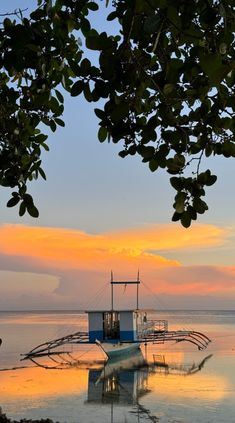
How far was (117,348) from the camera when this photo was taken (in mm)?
26312

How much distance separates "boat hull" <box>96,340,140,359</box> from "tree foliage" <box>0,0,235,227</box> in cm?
2218

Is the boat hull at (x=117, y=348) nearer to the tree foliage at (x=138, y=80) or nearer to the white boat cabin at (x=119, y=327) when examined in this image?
the white boat cabin at (x=119, y=327)

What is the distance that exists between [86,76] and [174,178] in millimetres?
743

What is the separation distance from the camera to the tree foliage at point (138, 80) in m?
1.63

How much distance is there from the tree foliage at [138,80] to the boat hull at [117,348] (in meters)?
22.2

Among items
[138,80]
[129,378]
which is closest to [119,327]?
[129,378]

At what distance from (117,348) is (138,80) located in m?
25.5

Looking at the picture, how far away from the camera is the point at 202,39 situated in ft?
5.31

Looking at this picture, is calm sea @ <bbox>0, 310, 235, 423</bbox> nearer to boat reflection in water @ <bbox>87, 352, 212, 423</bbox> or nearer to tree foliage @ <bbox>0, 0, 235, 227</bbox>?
boat reflection in water @ <bbox>87, 352, 212, 423</bbox>

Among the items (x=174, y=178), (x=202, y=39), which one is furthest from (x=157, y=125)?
(x=202, y=39)

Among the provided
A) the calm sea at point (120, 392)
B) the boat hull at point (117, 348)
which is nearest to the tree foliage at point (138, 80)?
the calm sea at point (120, 392)

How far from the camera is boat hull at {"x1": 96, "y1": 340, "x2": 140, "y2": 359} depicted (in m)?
25.6

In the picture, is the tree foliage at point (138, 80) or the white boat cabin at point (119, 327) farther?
the white boat cabin at point (119, 327)

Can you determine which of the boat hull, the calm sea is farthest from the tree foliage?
the boat hull
